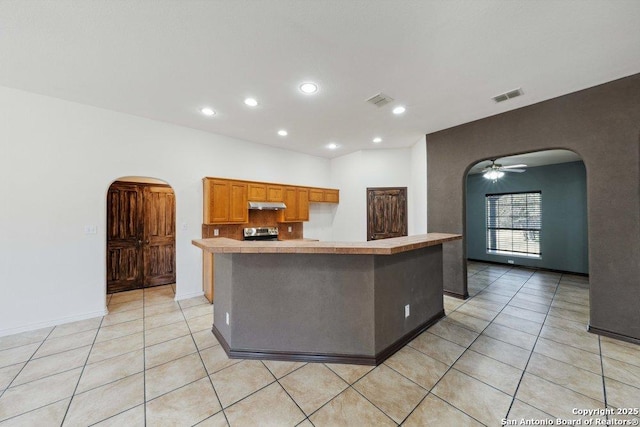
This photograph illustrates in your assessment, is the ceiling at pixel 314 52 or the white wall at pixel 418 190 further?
the white wall at pixel 418 190

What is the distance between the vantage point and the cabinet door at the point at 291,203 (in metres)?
5.43

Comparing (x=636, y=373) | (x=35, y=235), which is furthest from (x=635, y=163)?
(x=35, y=235)

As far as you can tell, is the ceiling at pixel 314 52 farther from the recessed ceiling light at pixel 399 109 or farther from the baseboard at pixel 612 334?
the baseboard at pixel 612 334

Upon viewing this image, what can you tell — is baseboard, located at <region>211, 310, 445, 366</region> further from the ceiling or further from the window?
the window

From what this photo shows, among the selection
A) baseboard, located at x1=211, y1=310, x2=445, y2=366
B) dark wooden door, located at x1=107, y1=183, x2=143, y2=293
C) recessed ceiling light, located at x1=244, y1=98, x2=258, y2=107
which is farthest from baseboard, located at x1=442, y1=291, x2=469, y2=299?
dark wooden door, located at x1=107, y1=183, x2=143, y2=293

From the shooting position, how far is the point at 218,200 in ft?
14.5

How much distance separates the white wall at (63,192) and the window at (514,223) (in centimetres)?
809

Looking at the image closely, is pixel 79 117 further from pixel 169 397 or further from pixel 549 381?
pixel 549 381

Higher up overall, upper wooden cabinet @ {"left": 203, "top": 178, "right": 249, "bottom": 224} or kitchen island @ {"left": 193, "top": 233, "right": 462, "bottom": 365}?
upper wooden cabinet @ {"left": 203, "top": 178, "right": 249, "bottom": 224}

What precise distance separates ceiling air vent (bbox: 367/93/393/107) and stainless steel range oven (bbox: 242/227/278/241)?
3360mm

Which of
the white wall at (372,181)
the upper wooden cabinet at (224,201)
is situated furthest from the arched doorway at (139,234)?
the white wall at (372,181)

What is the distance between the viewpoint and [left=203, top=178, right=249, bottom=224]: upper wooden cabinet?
4352 mm

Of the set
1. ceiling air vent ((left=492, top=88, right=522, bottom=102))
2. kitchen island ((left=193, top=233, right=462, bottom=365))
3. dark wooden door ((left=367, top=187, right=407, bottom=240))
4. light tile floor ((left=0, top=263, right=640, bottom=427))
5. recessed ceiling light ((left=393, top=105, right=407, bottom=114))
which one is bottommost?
light tile floor ((left=0, top=263, right=640, bottom=427))

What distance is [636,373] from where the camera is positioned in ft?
7.05
